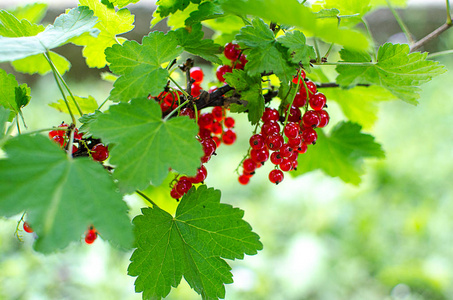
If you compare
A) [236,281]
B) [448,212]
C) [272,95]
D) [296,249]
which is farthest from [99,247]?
[448,212]

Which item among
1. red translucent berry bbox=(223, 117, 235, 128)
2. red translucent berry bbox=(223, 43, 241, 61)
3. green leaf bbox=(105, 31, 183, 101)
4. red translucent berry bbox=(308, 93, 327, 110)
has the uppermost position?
red translucent berry bbox=(308, 93, 327, 110)

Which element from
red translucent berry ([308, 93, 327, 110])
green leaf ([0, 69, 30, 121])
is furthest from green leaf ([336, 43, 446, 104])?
green leaf ([0, 69, 30, 121])

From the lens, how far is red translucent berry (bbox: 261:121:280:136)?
1.90ft

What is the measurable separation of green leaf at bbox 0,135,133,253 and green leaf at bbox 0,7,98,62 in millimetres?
130

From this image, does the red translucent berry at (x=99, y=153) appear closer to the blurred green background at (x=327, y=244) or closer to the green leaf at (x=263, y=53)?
the green leaf at (x=263, y=53)

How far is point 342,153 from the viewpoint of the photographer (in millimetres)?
826

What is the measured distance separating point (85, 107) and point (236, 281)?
3.99 feet

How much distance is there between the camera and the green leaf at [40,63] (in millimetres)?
769

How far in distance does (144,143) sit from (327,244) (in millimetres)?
1638

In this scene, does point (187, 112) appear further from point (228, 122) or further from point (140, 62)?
point (228, 122)

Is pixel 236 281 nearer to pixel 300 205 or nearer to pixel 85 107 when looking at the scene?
pixel 300 205

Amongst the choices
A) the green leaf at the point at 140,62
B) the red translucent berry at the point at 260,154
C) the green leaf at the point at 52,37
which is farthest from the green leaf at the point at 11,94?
the red translucent berry at the point at 260,154

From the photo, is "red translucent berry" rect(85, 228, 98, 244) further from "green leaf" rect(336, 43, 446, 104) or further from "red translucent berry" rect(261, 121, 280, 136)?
"green leaf" rect(336, 43, 446, 104)

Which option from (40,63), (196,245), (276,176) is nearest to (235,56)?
(276,176)
